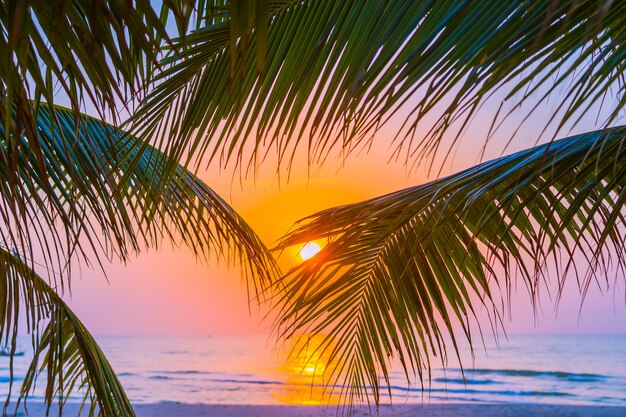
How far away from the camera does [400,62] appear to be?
79cm

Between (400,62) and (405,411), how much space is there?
43.9 ft

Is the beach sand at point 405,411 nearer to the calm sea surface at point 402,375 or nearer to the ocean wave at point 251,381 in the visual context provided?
the calm sea surface at point 402,375

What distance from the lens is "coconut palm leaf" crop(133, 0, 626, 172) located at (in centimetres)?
70

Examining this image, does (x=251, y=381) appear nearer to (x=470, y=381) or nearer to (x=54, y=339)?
(x=470, y=381)

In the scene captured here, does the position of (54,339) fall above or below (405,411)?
below

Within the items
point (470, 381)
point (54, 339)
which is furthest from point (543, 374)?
point (54, 339)

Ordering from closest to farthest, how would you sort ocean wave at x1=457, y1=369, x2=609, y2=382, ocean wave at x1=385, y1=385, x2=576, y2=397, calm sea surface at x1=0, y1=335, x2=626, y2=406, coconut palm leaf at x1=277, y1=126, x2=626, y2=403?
coconut palm leaf at x1=277, y1=126, x2=626, y2=403
ocean wave at x1=385, y1=385, x2=576, y2=397
calm sea surface at x1=0, y1=335, x2=626, y2=406
ocean wave at x1=457, y1=369, x2=609, y2=382

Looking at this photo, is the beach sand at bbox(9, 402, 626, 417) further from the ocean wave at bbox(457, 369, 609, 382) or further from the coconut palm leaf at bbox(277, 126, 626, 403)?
the coconut palm leaf at bbox(277, 126, 626, 403)

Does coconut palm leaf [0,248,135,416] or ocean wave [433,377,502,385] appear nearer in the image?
coconut palm leaf [0,248,135,416]

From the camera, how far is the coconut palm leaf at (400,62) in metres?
0.70

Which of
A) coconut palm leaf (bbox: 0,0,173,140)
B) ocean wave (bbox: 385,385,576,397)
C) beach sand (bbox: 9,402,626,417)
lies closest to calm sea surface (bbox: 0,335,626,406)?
ocean wave (bbox: 385,385,576,397)

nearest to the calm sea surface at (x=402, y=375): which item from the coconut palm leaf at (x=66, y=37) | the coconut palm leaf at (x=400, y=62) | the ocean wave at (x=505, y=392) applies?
the ocean wave at (x=505, y=392)

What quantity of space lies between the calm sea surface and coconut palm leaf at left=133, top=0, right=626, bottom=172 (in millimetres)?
11498

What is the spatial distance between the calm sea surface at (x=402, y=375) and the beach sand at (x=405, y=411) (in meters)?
0.44
